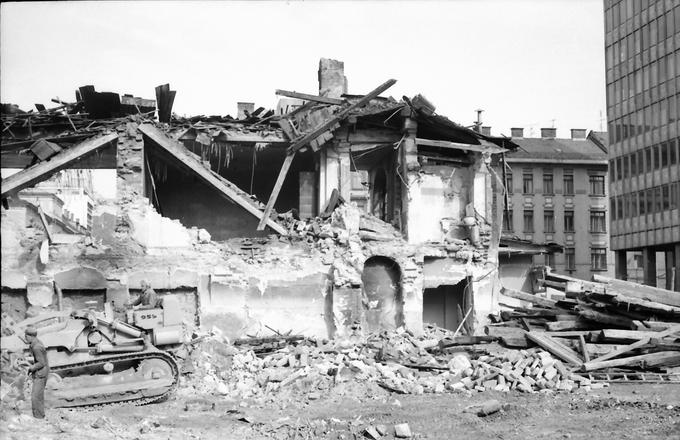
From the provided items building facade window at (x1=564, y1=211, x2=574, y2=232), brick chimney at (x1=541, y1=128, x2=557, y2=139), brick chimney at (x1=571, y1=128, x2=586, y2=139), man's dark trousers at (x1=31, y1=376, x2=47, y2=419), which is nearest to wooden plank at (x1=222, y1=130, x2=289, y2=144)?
man's dark trousers at (x1=31, y1=376, x2=47, y2=419)

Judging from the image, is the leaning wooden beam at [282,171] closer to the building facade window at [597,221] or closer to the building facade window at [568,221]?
the building facade window at [568,221]

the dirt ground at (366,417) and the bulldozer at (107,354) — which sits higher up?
the bulldozer at (107,354)

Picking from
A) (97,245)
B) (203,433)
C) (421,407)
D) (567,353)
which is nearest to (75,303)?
(97,245)

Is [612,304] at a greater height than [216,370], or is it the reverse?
[612,304]

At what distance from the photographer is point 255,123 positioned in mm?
23656

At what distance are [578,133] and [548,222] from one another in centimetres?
872

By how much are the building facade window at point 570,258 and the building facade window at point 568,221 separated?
Answer: 154cm

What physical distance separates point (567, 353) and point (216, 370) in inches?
332

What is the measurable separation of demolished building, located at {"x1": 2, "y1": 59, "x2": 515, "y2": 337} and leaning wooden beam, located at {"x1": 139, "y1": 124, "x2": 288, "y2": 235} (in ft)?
0.19

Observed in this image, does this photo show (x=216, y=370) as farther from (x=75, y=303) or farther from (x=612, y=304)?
(x=612, y=304)

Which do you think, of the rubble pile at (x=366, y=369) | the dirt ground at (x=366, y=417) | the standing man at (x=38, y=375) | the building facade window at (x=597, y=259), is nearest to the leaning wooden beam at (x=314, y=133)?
the rubble pile at (x=366, y=369)

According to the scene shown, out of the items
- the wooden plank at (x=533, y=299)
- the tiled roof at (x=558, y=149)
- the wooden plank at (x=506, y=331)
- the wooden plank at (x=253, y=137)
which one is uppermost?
the tiled roof at (x=558, y=149)

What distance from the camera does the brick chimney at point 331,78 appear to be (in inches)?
994

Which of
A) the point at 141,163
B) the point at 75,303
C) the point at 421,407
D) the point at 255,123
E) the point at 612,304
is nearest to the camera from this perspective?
the point at 421,407
